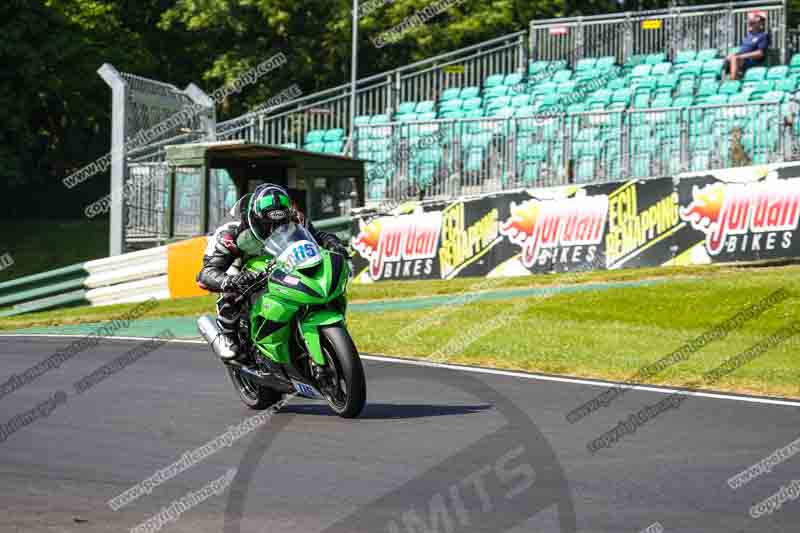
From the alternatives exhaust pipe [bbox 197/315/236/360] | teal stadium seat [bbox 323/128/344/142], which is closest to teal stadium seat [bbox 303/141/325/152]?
teal stadium seat [bbox 323/128/344/142]

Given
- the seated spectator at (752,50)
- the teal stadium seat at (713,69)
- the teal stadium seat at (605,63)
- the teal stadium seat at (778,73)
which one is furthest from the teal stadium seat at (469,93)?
the teal stadium seat at (778,73)

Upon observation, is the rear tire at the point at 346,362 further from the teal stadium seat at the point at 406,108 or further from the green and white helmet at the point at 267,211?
the teal stadium seat at the point at 406,108

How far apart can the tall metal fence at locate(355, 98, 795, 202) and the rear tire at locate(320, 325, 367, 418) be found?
477 inches

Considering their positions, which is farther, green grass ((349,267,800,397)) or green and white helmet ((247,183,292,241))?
green grass ((349,267,800,397))

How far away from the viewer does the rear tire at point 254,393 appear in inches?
394

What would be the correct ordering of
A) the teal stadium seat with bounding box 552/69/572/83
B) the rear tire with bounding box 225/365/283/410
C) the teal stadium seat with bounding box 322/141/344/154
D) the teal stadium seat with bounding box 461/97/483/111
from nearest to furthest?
the rear tire with bounding box 225/365/283/410
the teal stadium seat with bounding box 322/141/344/154
the teal stadium seat with bounding box 461/97/483/111
the teal stadium seat with bounding box 552/69/572/83

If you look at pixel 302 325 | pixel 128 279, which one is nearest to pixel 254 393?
pixel 302 325

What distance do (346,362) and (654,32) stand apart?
807 inches

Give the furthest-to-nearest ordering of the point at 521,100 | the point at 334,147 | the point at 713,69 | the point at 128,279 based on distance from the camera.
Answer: the point at 334,147
the point at 521,100
the point at 713,69
the point at 128,279

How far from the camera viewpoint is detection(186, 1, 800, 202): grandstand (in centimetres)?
2095

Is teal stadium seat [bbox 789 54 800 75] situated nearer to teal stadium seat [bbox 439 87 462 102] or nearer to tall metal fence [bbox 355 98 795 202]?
tall metal fence [bbox 355 98 795 202]

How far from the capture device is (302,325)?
8977 mm

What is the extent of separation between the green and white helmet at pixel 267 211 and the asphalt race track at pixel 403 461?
138 cm

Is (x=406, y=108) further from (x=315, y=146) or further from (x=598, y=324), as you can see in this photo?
(x=598, y=324)
